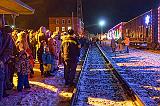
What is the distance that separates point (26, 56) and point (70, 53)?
6.30 feet

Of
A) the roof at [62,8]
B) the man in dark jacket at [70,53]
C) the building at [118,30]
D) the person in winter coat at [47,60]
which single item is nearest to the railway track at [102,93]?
the man in dark jacket at [70,53]

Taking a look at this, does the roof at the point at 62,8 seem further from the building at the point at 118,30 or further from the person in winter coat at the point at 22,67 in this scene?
the person in winter coat at the point at 22,67

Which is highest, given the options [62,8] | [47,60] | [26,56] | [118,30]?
[62,8]

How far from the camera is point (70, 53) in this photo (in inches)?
499

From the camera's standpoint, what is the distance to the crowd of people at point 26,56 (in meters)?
9.89

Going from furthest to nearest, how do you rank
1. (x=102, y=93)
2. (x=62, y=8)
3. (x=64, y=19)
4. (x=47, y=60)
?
(x=62, y=8) → (x=64, y=19) → (x=47, y=60) → (x=102, y=93)

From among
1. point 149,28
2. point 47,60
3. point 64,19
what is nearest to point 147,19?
point 149,28

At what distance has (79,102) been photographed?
10.0m

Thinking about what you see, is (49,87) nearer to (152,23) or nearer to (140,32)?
(152,23)

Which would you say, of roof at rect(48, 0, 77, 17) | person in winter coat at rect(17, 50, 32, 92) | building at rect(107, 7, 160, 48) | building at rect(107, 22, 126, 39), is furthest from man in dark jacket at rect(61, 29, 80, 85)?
roof at rect(48, 0, 77, 17)

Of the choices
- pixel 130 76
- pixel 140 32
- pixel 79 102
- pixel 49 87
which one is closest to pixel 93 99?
pixel 79 102

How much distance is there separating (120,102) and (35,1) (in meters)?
115

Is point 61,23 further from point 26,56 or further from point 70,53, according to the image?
point 26,56

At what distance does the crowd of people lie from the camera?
9.89 m
